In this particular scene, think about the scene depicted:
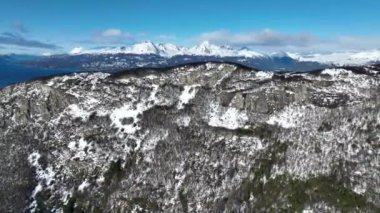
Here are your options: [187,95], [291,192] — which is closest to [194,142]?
[187,95]

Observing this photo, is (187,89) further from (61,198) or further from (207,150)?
(61,198)

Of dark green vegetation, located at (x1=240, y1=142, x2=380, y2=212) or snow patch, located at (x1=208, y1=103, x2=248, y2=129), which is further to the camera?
snow patch, located at (x1=208, y1=103, x2=248, y2=129)

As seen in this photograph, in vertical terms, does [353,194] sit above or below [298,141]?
below

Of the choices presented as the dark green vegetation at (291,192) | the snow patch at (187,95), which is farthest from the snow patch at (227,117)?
the dark green vegetation at (291,192)

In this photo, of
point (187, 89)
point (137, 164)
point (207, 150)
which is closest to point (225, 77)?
point (187, 89)

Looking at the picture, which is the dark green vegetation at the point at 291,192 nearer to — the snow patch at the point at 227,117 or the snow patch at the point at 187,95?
the snow patch at the point at 227,117

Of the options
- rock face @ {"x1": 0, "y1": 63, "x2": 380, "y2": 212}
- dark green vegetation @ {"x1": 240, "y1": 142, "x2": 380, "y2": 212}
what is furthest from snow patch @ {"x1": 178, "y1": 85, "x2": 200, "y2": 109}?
dark green vegetation @ {"x1": 240, "y1": 142, "x2": 380, "y2": 212}

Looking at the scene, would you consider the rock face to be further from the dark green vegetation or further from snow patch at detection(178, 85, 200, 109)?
snow patch at detection(178, 85, 200, 109)

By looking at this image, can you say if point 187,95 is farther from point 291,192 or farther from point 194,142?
point 291,192
